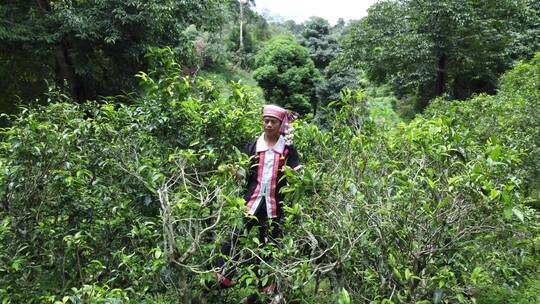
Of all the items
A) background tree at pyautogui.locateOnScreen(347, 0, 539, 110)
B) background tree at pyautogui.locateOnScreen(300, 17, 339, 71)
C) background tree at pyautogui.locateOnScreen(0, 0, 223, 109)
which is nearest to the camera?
background tree at pyautogui.locateOnScreen(0, 0, 223, 109)

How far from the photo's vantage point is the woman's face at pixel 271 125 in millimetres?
3285

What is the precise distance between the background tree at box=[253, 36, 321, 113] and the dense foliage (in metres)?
21.5

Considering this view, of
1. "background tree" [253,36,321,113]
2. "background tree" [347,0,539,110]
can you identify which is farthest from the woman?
"background tree" [253,36,321,113]

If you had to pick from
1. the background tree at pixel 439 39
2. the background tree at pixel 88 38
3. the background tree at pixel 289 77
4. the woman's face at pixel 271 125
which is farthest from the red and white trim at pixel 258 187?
the background tree at pixel 289 77

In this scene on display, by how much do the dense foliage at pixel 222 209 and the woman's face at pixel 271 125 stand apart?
0.62 feet

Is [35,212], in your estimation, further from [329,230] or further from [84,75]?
[84,75]

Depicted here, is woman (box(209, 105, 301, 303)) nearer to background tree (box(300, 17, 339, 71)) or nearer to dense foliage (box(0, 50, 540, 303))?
dense foliage (box(0, 50, 540, 303))

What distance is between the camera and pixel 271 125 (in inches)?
129

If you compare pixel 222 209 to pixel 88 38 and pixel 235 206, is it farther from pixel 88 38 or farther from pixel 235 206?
pixel 88 38

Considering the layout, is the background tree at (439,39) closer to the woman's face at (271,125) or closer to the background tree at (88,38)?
the background tree at (88,38)

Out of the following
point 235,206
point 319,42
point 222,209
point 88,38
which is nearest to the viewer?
point 235,206

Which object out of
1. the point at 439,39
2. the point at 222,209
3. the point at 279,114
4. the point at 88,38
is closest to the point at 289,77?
the point at 439,39

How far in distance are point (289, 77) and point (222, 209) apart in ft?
75.8

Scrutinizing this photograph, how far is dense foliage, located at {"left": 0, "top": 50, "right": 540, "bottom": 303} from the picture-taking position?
84.8 inches
